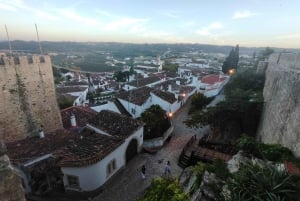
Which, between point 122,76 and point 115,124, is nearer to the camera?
point 115,124

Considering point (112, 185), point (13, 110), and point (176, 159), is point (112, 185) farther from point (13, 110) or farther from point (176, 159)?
point (13, 110)

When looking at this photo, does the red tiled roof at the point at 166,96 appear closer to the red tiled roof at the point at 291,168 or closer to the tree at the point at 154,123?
the tree at the point at 154,123

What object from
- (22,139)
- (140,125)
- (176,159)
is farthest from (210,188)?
(22,139)

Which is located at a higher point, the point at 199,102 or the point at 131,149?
the point at 131,149

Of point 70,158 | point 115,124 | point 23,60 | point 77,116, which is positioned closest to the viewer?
point 70,158

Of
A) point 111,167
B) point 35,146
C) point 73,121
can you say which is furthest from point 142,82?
point 35,146

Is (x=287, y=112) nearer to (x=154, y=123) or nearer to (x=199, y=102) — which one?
(x=154, y=123)
